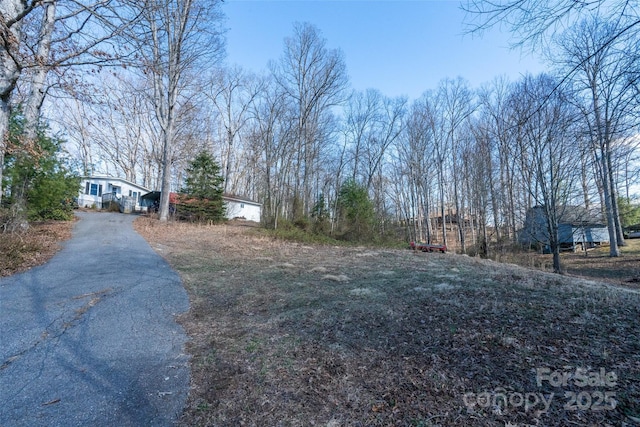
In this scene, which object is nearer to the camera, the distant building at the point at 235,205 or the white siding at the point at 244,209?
the distant building at the point at 235,205

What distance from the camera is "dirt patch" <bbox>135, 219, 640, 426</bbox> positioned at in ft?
6.51

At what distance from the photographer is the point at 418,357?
8.74 feet

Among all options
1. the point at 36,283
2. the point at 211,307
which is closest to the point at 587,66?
the point at 211,307

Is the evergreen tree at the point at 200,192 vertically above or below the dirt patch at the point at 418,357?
above

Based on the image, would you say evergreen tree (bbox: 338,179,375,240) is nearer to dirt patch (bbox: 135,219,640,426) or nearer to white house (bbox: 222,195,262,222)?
white house (bbox: 222,195,262,222)

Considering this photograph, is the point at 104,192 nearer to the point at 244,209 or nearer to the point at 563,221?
the point at 244,209

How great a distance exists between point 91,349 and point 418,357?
3.55m

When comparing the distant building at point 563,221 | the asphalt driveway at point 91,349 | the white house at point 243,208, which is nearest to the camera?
the asphalt driveway at point 91,349

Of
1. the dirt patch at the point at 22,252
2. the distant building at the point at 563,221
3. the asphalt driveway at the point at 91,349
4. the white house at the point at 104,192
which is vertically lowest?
the asphalt driveway at the point at 91,349

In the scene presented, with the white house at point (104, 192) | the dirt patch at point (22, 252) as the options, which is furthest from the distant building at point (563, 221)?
the white house at point (104, 192)

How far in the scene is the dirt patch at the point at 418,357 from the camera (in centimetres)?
198

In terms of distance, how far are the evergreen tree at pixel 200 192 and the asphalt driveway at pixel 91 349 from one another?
1412 cm

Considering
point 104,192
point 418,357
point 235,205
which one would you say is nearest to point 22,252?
point 418,357

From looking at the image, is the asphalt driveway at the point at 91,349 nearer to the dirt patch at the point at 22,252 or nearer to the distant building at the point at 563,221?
the dirt patch at the point at 22,252
